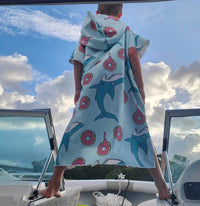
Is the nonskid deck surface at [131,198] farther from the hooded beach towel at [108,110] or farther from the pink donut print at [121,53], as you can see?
the pink donut print at [121,53]

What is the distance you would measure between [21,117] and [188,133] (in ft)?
2.50

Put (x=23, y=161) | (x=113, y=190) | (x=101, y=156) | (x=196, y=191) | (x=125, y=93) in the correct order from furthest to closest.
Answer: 1. (x=113, y=190)
2. (x=23, y=161)
3. (x=125, y=93)
4. (x=101, y=156)
5. (x=196, y=191)

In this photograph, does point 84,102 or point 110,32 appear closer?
point 84,102

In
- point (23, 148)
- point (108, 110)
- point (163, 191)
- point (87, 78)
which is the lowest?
point (163, 191)

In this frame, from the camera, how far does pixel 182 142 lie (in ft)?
3.90

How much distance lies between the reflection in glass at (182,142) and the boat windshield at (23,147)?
23.3 inches

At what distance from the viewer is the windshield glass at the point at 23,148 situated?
1.12 m

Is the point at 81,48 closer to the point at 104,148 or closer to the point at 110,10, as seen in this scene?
the point at 110,10

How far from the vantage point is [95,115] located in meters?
1.03

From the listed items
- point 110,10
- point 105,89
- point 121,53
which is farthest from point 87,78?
point 110,10

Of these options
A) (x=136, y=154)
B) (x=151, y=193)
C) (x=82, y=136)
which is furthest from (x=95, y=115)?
(x=151, y=193)

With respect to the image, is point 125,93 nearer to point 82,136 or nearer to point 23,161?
point 82,136

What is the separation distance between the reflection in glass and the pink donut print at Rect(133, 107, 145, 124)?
0.16m

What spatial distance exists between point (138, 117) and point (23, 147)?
0.59 m
